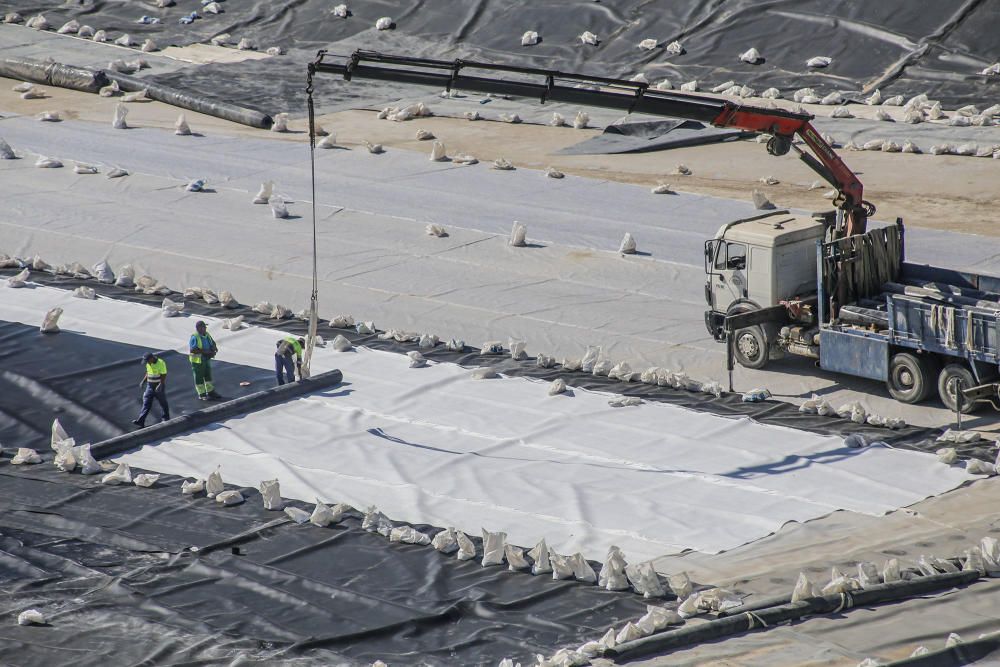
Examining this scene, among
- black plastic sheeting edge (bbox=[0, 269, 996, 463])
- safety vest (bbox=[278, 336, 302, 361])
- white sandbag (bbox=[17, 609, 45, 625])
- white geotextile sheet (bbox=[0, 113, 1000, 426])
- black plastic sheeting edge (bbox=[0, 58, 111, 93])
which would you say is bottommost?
white sandbag (bbox=[17, 609, 45, 625])

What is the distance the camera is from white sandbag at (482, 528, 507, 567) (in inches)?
626

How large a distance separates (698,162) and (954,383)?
15551 mm

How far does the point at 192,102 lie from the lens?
1578 inches

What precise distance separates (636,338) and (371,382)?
4726 mm

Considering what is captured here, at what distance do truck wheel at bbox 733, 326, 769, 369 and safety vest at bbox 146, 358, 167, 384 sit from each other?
887 centimetres

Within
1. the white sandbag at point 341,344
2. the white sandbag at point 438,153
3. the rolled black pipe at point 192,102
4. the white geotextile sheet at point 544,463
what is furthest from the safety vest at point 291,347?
the rolled black pipe at point 192,102

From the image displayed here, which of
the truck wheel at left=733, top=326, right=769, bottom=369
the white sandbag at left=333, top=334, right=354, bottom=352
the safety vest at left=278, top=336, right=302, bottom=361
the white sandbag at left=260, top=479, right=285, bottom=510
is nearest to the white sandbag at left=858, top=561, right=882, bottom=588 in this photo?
the white sandbag at left=260, top=479, right=285, bottom=510

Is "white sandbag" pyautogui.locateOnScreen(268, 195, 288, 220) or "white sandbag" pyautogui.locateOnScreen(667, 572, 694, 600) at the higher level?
"white sandbag" pyautogui.locateOnScreen(268, 195, 288, 220)

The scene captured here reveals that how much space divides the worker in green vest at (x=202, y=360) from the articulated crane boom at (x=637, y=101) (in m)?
4.30

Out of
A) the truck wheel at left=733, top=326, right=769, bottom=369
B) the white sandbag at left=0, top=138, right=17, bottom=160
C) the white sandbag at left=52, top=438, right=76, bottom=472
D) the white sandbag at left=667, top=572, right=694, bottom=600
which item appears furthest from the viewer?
the white sandbag at left=0, top=138, right=17, bottom=160

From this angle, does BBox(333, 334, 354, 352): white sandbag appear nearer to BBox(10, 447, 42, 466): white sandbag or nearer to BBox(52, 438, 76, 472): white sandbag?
BBox(52, 438, 76, 472): white sandbag

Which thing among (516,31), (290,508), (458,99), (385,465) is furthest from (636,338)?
(516,31)

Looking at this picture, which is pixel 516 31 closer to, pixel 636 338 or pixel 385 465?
pixel 636 338

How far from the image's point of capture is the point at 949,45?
3866 cm
